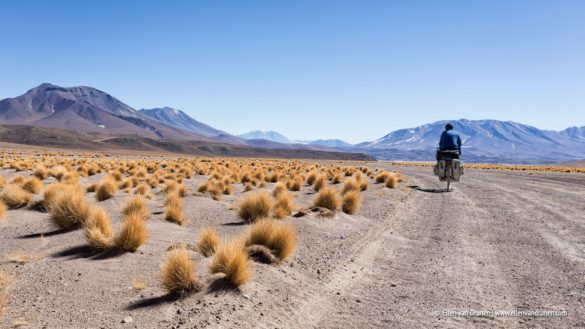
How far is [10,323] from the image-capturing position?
434cm

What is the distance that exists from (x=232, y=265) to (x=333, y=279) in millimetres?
1591

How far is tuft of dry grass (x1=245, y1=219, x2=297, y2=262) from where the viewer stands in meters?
6.80

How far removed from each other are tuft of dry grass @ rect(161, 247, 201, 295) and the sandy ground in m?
0.16

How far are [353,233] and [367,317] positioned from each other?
4.85m

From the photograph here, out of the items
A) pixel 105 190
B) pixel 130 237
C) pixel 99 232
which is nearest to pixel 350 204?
pixel 130 237

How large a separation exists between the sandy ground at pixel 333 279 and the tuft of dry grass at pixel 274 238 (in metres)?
0.25

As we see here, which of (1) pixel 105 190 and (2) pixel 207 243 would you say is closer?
(2) pixel 207 243

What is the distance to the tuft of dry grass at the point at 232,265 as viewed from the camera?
5.38m

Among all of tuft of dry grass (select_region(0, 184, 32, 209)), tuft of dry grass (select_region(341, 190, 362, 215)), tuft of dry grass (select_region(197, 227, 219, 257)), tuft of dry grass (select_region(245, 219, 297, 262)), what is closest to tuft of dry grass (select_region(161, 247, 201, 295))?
tuft of dry grass (select_region(197, 227, 219, 257))

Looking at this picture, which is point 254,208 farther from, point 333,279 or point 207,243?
point 333,279

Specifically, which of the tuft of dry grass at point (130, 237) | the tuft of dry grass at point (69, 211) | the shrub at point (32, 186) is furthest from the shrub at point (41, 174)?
the tuft of dry grass at point (130, 237)

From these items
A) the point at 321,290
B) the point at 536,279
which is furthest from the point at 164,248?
the point at 536,279

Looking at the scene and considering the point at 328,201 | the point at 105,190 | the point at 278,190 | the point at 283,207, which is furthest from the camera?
the point at 278,190

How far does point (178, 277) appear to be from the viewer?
5148mm
